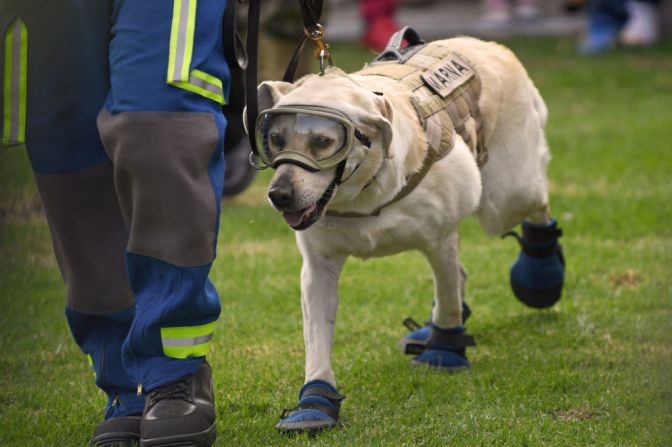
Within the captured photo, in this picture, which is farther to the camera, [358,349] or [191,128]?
[358,349]

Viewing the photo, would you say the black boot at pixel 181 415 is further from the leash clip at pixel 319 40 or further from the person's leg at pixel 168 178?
the leash clip at pixel 319 40

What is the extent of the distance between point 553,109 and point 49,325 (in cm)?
683

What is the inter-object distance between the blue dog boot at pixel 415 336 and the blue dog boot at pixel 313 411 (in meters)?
0.80

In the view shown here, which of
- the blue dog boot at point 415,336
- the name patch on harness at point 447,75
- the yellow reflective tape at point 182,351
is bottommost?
the blue dog boot at point 415,336

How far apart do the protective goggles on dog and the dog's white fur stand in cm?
3

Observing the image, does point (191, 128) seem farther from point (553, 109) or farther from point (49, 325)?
point (553, 109)

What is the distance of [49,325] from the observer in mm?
5043

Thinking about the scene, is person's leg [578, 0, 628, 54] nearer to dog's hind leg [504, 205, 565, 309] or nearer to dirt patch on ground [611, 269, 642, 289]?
dirt patch on ground [611, 269, 642, 289]

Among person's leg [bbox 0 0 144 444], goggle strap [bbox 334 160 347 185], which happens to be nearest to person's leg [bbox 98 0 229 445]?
person's leg [bbox 0 0 144 444]

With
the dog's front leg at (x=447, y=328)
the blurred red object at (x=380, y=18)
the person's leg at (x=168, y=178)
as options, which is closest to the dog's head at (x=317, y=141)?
the person's leg at (x=168, y=178)

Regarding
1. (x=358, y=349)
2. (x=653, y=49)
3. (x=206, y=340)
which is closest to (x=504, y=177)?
(x=358, y=349)

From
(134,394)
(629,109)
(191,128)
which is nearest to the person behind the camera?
(191,128)

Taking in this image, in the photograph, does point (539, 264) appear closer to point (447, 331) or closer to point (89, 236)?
point (447, 331)

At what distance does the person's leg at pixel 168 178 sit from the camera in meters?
3.04
